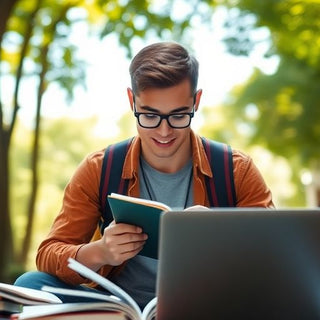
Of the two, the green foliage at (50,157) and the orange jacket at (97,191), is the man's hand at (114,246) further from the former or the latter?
the green foliage at (50,157)

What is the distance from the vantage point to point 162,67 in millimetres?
2020

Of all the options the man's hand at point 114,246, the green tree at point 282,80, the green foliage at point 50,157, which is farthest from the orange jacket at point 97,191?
the green foliage at point 50,157

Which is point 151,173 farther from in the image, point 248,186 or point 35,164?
point 35,164

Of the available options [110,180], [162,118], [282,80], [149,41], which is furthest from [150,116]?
[282,80]

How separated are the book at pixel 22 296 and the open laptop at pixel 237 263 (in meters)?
0.32

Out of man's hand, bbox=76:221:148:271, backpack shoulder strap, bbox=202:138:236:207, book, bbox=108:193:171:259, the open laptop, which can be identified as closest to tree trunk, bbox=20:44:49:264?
backpack shoulder strap, bbox=202:138:236:207

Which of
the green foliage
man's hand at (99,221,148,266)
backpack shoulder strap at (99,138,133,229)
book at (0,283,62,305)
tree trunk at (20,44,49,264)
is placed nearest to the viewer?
book at (0,283,62,305)

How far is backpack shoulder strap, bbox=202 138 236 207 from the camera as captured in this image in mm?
2123

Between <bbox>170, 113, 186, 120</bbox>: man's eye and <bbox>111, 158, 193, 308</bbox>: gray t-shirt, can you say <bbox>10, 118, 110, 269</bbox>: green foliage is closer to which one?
<bbox>111, 158, 193, 308</bbox>: gray t-shirt

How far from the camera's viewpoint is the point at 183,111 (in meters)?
2.04

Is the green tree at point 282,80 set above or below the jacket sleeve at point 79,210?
above

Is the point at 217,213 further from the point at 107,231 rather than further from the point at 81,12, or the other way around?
the point at 81,12

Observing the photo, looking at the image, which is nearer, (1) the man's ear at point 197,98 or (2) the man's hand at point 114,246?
(2) the man's hand at point 114,246

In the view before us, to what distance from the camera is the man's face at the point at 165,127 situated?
2.01 meters
